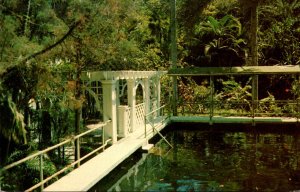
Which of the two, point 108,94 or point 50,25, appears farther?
point 108,94

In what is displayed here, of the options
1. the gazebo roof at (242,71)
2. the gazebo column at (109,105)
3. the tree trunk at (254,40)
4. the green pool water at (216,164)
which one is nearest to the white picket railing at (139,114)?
the green pool water at (216,164)

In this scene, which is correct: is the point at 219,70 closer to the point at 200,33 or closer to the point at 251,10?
the point at 251,10

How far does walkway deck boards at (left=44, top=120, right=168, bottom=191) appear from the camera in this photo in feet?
29.8

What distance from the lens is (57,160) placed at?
12.7 m

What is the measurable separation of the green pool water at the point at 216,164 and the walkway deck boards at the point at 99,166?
0.45 m

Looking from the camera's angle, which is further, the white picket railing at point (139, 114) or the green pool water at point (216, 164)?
the white picket railing at point (139, 114)

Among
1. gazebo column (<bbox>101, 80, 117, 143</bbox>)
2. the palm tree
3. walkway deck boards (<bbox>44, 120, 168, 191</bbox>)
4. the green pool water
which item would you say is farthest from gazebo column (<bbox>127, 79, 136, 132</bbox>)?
the palm tree

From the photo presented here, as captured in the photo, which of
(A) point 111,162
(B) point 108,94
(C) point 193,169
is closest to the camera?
(A) point 111,162

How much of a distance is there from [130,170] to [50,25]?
501 centimetres

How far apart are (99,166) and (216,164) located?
13.3 ft

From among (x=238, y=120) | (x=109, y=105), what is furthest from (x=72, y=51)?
(x=238, y=120)

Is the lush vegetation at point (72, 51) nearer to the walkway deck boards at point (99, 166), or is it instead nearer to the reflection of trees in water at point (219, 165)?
the walkway deck boards at point (99, 166)

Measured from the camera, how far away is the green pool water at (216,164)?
10711mm

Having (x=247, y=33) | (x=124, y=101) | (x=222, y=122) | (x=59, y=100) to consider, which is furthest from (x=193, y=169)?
(x=247, y=33)
